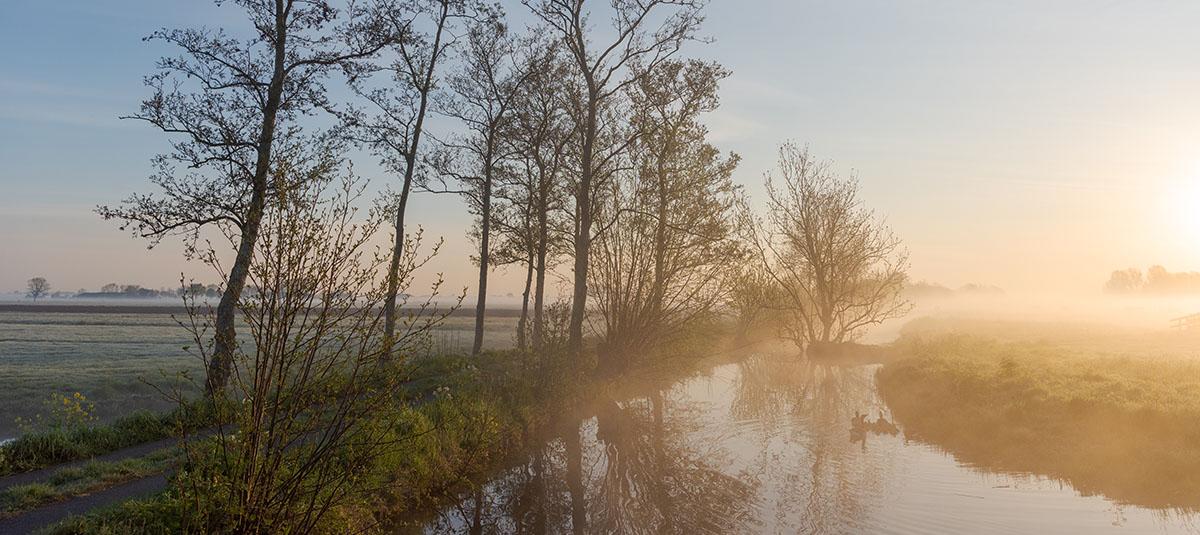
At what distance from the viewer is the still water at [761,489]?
30.8ft

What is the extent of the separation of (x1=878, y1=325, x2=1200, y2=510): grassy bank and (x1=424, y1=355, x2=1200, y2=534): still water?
2.19 feet

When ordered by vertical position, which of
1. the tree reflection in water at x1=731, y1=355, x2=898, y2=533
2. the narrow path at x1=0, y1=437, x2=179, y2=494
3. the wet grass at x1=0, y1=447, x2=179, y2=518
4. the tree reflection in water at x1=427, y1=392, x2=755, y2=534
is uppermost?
the wet grass at x1=0, y1=447, x2=179, y2=518

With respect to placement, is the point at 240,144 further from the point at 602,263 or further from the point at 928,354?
the point at 928,354

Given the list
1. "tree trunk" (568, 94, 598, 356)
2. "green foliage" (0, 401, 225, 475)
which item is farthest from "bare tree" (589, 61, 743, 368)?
"green foliage" (0, 401, 225, 475)

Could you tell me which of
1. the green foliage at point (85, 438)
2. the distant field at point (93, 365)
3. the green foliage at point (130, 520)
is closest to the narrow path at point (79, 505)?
the green foliage at point (130, 520)

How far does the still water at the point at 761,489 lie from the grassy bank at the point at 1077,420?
0.67 m

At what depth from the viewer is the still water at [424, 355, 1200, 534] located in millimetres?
9375

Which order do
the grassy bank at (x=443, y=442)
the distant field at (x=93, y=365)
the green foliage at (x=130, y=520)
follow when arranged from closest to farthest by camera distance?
the green foliage at (x=130, y=520) → the grassy bank at (x=443, y=442) → the distant field at (x=93, y=365)

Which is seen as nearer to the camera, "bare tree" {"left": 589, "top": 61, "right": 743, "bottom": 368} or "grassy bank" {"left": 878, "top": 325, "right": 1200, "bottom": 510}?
Answer: "grassy bank" {"left": 878, "top": 325, "right": 1200, "bottom": 510}

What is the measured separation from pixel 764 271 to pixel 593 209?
15136 millimetres

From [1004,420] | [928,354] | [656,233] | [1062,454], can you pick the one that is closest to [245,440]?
[1062,454]

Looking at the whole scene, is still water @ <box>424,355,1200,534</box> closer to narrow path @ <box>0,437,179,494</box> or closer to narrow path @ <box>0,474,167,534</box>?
narrow path @ <box>0,474,167,534</box>

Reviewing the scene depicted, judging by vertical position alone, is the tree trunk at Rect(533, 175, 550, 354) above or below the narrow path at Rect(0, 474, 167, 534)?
above

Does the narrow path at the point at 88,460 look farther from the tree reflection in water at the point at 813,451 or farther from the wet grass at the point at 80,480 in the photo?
the tree reflection in water at the point at 813,451
